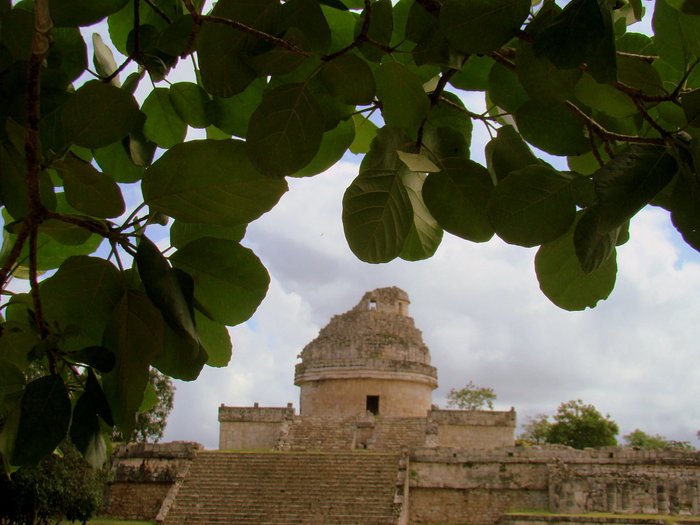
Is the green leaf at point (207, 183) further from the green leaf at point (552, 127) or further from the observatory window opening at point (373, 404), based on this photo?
the observatory window opening at point (373, 404)

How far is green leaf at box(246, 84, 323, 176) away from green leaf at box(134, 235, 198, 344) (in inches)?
7.3

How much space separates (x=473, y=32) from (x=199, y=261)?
1.86ft

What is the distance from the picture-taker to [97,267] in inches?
45.9

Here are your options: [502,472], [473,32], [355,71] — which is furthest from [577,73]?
[502,472]

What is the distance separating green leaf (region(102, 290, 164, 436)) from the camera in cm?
104

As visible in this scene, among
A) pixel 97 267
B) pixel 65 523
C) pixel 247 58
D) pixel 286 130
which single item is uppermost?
pixel 247 58

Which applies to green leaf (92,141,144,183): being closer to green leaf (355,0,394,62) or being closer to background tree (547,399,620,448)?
green leaf (355,0,394,62)

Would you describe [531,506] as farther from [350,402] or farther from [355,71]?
[355,71]

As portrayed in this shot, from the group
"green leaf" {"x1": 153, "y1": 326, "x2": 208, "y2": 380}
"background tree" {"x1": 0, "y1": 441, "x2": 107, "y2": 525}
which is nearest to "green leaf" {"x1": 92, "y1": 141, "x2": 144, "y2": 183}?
"green leaf" {"x1": 153, "y1": 326, "x2": 208, "y2": 380}

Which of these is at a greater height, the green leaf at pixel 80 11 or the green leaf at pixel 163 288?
the green leaf at pixel 80 11

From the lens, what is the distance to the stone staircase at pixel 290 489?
55.9 ft

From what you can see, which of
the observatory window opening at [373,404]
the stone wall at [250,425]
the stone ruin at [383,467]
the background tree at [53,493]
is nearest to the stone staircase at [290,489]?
the stone ruin at [383,467]

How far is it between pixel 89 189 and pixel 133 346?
0.73ft

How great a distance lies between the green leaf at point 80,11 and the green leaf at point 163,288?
15.0 inches
